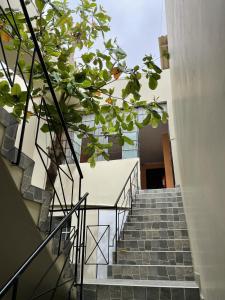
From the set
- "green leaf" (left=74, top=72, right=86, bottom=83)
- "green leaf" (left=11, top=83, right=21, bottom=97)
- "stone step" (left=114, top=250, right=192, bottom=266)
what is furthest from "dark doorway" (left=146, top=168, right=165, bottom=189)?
"green leaf" (left=11, top=83, right=21, bottom=97)

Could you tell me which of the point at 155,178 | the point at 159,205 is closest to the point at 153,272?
the point at 159,205

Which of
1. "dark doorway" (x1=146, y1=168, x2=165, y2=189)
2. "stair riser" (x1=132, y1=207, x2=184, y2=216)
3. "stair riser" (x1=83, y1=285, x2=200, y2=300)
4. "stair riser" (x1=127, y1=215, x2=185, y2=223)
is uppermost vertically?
"dark doorway" (x1=146, y1=168, x2=165, y2=189)

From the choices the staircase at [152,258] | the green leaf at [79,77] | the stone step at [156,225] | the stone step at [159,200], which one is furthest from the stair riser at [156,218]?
the green leaf at [79,77]

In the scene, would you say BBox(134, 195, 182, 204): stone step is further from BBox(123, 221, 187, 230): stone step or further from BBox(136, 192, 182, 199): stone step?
BBox(123, 221, 187, 230): stone step

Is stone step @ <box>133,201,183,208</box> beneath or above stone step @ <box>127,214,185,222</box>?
above

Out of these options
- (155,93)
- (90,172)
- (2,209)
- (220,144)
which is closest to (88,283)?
(2,209)

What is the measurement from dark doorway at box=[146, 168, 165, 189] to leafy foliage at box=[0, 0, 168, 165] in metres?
9.08

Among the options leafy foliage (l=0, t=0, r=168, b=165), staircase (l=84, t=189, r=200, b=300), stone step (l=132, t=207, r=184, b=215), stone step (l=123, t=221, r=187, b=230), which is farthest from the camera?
stone step (l=132, t=207, r=184, b=215)

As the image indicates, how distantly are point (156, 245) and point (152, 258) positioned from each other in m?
0.38

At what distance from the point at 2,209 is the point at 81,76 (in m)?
1.46

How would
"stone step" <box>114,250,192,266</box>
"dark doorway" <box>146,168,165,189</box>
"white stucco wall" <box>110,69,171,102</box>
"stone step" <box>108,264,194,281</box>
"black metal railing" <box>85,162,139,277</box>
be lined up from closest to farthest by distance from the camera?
"stone step" <box>108,264,194,281</box> → "stone step" <box>114,250,192,266</box> → "black metal railing" <box>85,162,139,277</box> → "white stucco wall" <box>110,69,171,102</box> → "dark doorway" <box>146,168,165,189</box>

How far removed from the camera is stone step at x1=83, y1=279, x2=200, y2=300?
8.39 feet

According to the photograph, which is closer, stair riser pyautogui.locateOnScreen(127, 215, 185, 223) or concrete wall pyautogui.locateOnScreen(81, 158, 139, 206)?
stair riser pyautogui.locateOnScreen(127, 215, 185, 223)

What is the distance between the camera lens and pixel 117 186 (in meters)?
6.66
